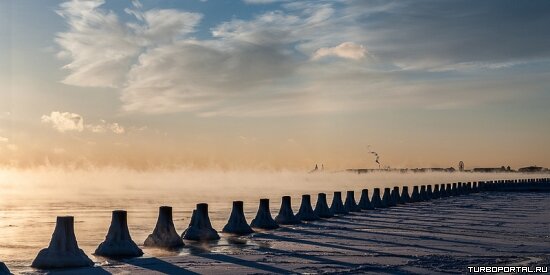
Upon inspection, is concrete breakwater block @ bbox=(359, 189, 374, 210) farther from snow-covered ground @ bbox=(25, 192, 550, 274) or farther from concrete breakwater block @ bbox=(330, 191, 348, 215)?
snow-covered ground @ bbox=(25, 192, 550, 274)

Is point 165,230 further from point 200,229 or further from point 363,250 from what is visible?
point 363,250

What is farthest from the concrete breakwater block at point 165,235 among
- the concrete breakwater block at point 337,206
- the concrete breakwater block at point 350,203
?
the concrete breakwater block at point 350,203

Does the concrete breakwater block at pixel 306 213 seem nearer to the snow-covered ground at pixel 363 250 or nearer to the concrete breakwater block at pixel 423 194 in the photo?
the snow-covered ground at pixel 363 250

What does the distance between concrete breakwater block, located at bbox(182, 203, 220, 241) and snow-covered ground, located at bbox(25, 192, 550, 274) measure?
0.38 meters

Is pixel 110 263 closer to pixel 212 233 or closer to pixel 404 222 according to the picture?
pixel 212 233

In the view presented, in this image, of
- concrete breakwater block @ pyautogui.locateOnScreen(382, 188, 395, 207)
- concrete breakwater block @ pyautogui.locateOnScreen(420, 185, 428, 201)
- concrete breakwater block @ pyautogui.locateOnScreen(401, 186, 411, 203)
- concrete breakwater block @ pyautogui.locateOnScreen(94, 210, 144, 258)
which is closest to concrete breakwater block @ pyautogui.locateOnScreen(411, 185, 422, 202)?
concrete breakwater block @ pyautogui.locateOnScreen(420, 185, 428, 201)

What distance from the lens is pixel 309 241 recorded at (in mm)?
17141

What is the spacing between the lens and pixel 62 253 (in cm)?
1292

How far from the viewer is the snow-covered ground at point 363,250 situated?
12.4m

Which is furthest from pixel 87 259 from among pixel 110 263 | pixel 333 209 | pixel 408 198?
pixel 408 198

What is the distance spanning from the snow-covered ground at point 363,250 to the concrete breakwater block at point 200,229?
0.38m

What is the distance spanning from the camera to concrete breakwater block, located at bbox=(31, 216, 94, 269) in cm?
1277

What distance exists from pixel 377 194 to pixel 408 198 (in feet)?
19.4

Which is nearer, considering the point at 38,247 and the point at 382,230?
the point at 38,247
